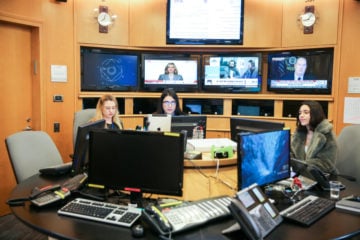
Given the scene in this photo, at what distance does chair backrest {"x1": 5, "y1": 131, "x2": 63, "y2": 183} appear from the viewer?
2.54 m

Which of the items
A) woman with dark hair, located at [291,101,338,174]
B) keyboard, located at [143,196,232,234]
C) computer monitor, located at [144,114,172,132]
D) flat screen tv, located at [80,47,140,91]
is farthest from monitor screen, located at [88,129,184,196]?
flat screen tv, located at [80,47,140,91]

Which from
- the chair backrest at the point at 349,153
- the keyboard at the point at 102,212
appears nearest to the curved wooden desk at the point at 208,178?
the keyboard at the point at 102,212

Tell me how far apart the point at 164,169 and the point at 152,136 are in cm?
19

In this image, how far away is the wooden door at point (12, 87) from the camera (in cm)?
365

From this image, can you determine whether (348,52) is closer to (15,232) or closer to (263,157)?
(263,157)

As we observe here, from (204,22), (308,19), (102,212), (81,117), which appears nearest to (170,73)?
(204,22)

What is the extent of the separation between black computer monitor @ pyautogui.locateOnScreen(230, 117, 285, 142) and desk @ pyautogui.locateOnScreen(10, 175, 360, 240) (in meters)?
0.80

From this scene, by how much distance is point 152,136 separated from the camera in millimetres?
1777

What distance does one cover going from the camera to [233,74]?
458 cm

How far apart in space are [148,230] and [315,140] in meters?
1.87

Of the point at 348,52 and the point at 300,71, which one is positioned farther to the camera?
the point at 300,71

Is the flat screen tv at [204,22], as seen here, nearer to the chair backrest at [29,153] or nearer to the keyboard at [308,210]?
the chair backrest at [29,153]

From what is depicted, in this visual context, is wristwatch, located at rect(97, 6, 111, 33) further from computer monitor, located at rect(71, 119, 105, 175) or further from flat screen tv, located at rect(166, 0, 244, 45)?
computer monitor, located at rect(71, 119, 105, 175)

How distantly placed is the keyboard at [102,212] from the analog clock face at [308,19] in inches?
136
